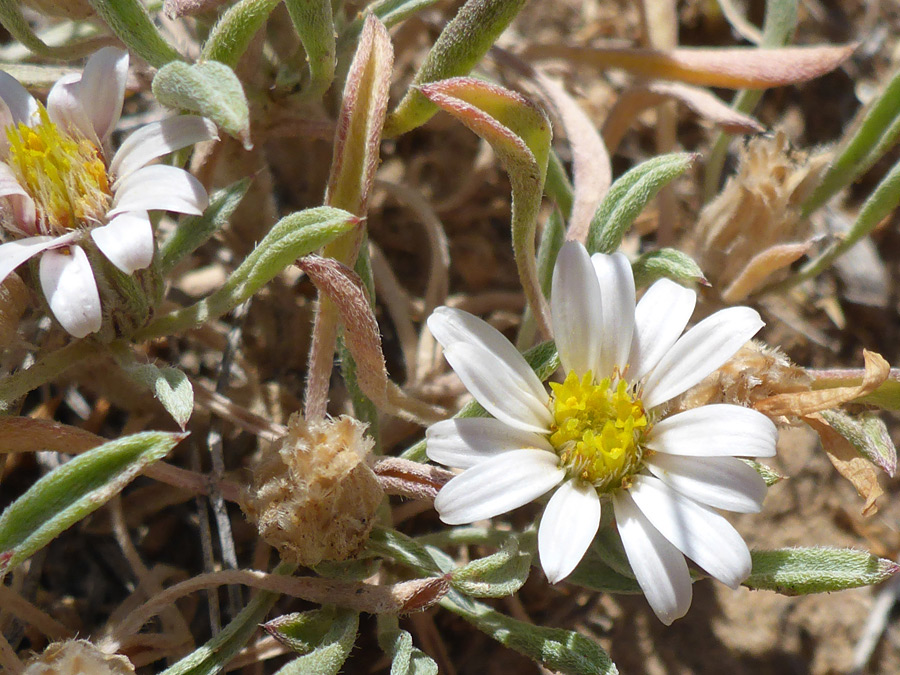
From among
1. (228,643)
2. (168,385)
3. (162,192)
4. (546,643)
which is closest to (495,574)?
(546,643)

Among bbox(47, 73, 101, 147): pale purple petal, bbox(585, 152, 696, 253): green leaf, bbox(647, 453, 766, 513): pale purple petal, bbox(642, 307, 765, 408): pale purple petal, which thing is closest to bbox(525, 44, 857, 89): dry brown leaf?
bbox(585, 152, 696, 253): green leaf

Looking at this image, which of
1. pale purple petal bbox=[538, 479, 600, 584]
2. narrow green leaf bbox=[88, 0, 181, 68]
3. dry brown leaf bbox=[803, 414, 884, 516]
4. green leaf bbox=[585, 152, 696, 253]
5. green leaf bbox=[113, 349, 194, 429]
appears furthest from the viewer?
green leaf bbox=[585, 152, 696, 253]

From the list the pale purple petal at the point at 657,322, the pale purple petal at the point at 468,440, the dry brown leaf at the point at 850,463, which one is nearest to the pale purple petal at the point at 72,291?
the pale purple petal at the point at 468,440

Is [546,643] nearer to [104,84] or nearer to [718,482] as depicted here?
[718,482]

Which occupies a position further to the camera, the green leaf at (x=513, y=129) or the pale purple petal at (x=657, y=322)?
the pale purple petal at (x=657, y=322)

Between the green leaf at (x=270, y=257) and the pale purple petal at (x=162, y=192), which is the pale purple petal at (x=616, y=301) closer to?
the green leaf at (x=270, y=257)

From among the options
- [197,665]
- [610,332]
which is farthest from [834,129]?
[197,665]

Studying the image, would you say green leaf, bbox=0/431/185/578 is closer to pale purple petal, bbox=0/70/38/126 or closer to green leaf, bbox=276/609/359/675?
green leaf, bbox=276/609/359/675
